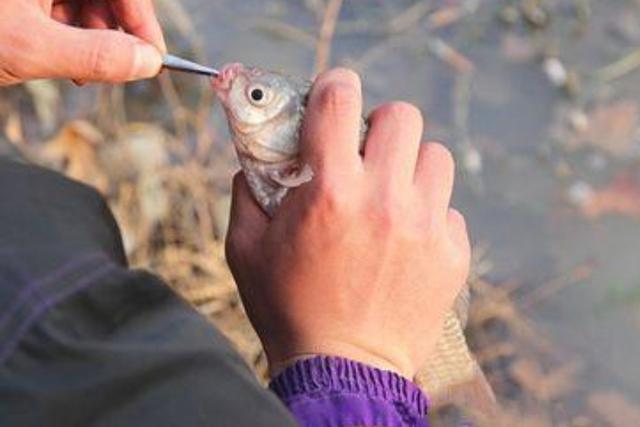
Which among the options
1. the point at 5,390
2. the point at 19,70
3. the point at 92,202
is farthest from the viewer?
the point at 19,70

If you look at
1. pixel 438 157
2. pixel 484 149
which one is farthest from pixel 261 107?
pixel 484 149

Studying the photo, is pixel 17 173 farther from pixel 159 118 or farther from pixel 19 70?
pixel 159 118

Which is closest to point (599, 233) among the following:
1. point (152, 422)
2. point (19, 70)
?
point (19, 70)

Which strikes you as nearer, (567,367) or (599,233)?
(567,367)

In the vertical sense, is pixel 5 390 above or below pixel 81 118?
above

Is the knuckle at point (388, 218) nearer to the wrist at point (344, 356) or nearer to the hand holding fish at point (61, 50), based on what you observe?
the wrist at point (344, 356)

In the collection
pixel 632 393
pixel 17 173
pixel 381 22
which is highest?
pixel 17 173

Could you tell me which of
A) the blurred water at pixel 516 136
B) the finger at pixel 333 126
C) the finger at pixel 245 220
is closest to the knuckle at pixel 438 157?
the finger at pixel 333 126
